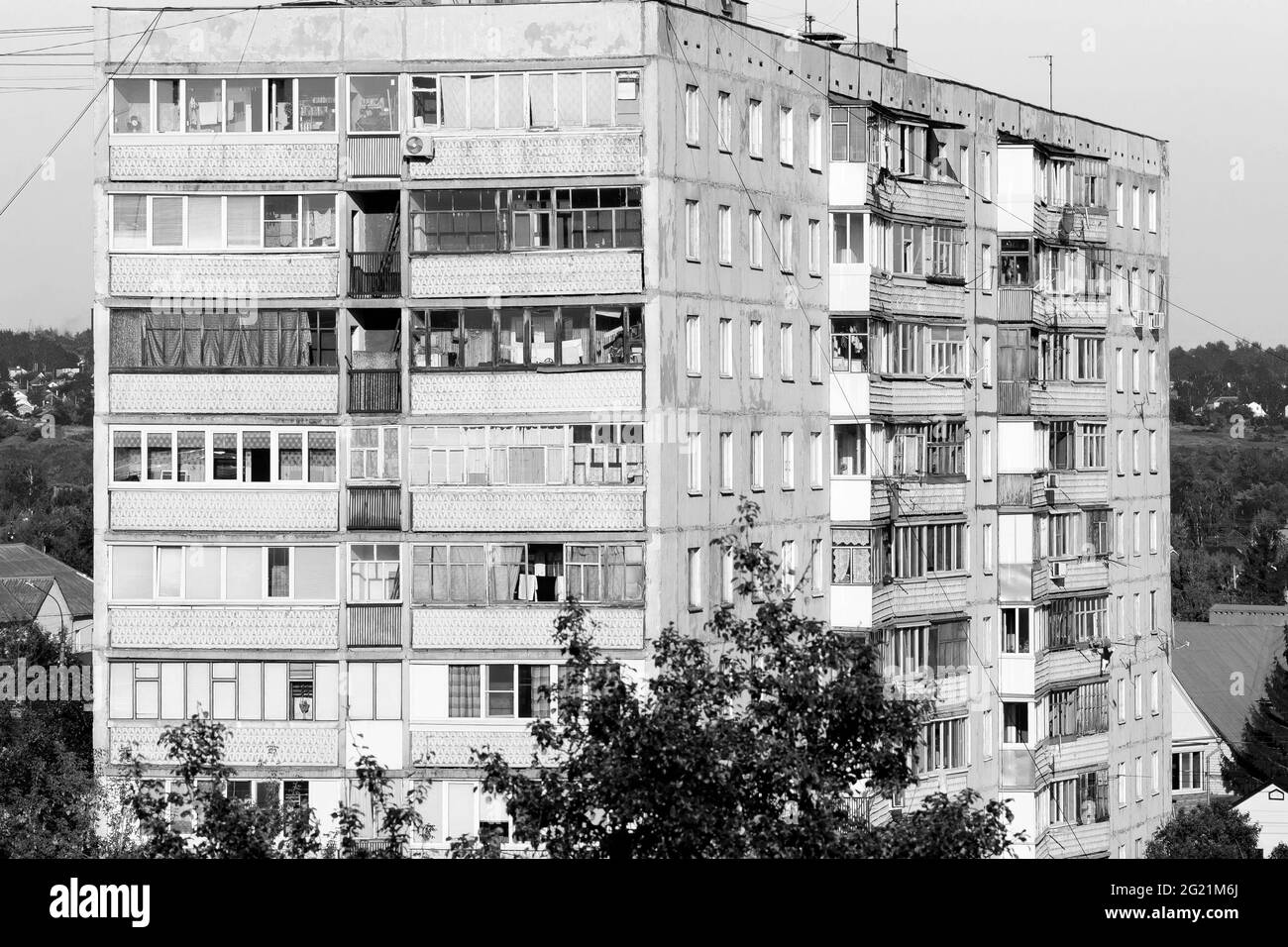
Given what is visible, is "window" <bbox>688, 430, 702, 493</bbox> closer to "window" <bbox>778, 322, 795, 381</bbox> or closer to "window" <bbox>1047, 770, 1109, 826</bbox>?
"window" <bbox>778, 322, 795, 381</bbox>

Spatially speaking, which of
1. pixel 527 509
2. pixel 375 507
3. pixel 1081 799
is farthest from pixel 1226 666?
pixel 375 507

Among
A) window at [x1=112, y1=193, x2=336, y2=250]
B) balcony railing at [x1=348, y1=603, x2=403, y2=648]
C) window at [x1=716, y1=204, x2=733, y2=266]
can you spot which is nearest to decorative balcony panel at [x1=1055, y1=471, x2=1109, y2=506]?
window at [x1=716, y1=204, x2=733, y2=266]

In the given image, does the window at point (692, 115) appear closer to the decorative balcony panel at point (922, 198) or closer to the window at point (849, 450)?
the decorative balcony panel at point (922, 198)

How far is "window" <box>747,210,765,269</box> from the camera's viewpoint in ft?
196

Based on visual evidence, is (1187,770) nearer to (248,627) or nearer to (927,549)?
(927,549)

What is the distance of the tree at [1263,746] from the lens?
394 ft

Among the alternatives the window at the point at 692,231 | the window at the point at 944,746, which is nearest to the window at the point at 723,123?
the window at the point at 692,231

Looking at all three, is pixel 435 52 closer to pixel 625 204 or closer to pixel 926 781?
pixel 625 204

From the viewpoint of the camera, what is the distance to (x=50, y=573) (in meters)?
167

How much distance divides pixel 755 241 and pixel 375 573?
13143mm

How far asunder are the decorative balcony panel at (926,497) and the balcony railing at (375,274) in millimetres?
18243

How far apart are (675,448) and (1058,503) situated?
85.9ft
